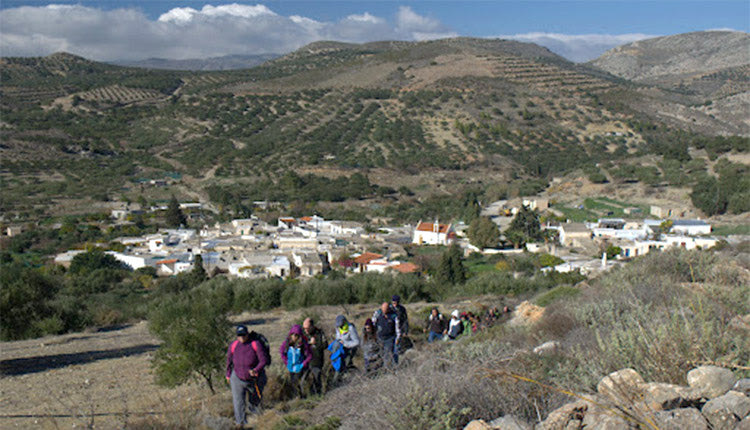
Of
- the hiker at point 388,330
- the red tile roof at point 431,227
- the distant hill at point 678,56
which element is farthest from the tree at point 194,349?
the distant hill at point 678,56

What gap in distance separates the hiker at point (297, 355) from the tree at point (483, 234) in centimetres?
2594


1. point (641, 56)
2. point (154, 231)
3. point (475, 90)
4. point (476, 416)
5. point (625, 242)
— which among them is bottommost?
point (154, 231)

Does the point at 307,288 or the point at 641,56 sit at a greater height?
the point at 641,56

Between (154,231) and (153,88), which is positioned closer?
(154,231)

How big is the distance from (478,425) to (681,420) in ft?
3.35

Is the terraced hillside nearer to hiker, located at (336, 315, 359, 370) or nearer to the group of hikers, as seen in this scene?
the group of hikers

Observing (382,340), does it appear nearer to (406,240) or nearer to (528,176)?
(406,240)

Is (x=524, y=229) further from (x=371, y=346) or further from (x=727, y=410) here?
(x=727, y=410)

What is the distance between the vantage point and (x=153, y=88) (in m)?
84.4

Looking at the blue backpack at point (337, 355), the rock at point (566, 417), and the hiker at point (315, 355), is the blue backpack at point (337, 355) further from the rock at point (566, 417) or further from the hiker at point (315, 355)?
the rock at point (566, 417)

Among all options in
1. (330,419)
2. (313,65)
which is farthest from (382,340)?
(313,65)

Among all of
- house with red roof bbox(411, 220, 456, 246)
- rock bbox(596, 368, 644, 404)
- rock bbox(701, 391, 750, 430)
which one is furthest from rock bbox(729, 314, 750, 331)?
house with red roof bbox(411, 220, 456, 246)

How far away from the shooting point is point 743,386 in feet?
9.84

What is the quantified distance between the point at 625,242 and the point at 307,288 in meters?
16.7
